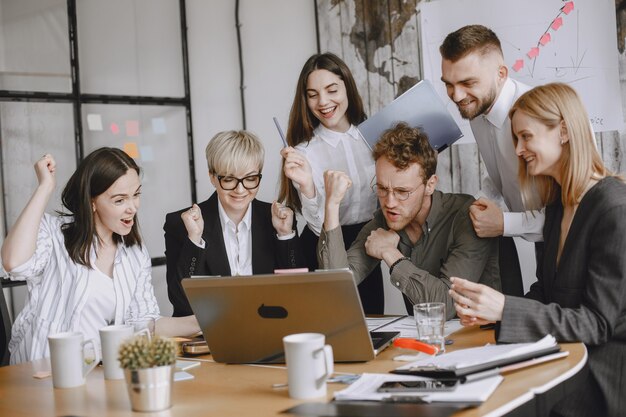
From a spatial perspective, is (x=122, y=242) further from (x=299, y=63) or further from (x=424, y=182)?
(x=299, y=63)

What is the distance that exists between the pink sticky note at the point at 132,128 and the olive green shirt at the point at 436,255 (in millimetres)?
2047

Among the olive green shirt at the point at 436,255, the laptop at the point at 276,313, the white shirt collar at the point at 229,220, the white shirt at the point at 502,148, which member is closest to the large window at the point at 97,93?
the white shirt collar at the point at 229,220

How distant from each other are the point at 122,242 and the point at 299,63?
7.44 feet

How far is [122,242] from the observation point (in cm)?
244

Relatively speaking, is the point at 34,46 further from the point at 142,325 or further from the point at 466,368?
the point at 466,368

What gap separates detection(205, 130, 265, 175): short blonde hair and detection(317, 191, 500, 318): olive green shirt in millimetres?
361

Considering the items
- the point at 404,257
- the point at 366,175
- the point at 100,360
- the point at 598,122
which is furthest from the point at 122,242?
the point at 598,122

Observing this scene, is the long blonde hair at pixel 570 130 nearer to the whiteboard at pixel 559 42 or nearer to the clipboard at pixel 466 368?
the clipboard at pixel 466 368

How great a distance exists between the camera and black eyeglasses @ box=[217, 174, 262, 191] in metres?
2.65

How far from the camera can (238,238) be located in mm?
2758

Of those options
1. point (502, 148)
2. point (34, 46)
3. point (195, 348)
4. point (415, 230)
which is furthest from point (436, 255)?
point (34, 46)

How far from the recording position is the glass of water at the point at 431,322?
1820 mm

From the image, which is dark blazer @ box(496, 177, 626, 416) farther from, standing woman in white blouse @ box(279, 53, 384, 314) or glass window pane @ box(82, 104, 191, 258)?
glass window pane @ box(82, 104, 191, 258)

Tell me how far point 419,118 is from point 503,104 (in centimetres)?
32
